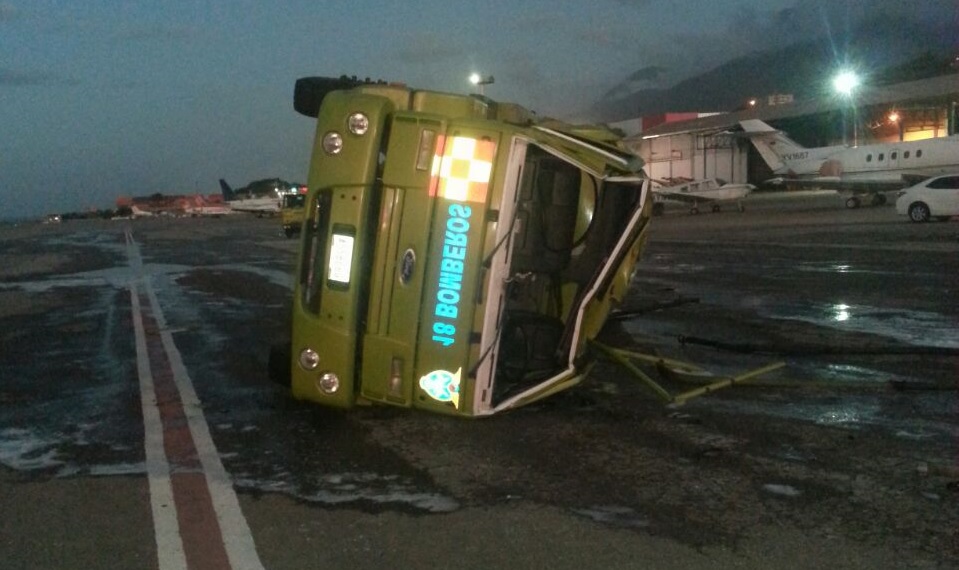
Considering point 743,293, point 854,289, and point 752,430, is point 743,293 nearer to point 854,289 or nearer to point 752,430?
point 854,289

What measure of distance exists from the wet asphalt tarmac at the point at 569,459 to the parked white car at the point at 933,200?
16802mm

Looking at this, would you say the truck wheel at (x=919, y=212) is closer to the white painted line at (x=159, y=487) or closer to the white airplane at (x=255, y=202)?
the white painted line at (x=159, y=487)

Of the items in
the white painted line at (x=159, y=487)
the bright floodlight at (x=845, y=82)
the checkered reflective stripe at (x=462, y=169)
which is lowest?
the white painted line at (x=159, y=487)

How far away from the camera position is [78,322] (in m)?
14.8

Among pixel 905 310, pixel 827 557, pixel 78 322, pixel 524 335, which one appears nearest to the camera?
pixel 827 557

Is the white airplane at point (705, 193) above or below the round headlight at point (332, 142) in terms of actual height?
above

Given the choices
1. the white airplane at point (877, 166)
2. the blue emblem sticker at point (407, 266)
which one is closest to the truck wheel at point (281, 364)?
the blue emblem sticker at point (407, 266)

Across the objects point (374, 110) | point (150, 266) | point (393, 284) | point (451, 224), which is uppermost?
point (374, 110)

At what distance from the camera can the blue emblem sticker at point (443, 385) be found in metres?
6.35

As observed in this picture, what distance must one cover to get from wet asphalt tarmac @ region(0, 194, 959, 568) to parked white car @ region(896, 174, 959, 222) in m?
16.8

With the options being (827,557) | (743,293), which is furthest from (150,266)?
(827,557)

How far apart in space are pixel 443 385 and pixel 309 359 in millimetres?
1046

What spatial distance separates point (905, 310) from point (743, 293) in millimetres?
3008

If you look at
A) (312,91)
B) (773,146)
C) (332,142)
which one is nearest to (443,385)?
(332,142)
